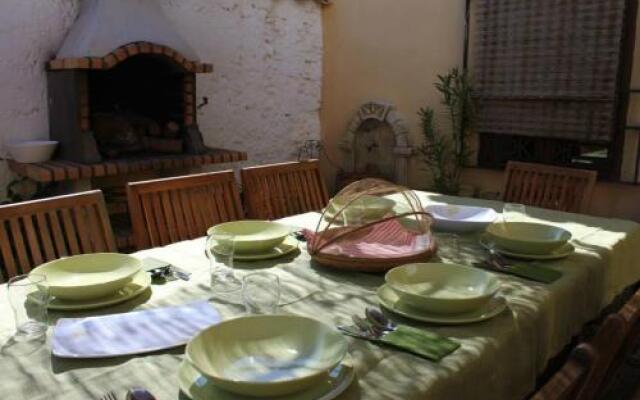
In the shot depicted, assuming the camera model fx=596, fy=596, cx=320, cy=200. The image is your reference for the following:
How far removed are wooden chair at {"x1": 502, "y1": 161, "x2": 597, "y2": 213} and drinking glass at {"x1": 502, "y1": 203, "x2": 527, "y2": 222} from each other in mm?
497

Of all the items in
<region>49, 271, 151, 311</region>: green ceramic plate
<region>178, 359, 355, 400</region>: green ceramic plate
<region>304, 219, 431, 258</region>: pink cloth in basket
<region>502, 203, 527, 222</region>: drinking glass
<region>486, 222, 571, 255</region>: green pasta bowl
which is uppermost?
<region>502, 203, 527, 222</region>: drinking glass

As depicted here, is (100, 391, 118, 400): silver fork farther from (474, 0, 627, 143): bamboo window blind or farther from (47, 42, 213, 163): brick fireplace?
(474, 0, 627, 143): bamboo window blind

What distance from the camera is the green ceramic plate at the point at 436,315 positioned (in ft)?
4.46

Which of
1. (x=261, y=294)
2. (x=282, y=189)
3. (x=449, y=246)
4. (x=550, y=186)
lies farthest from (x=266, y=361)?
(x=550, y=186)

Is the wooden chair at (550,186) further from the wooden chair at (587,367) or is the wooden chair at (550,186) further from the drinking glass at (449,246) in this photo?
the wooden chair at (587,367)

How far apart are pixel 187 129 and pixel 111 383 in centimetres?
317

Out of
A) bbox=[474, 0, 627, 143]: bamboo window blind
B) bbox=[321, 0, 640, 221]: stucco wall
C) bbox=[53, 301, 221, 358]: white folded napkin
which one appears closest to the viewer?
bbox=[53, 301, 221, 358]: white folded napkin

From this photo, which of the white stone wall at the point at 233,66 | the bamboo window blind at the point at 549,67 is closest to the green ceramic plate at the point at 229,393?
the white stone wall at the point at 233,66

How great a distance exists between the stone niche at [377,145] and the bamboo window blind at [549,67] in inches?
31.0

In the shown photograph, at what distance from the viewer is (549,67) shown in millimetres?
4352

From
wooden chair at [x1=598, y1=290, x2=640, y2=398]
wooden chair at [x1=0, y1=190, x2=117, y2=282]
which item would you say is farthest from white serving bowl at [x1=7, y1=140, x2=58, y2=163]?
wooden chair at [x1=598, y1=290, x2=640, y2=398]

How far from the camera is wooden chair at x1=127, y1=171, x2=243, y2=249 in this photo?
2139mm

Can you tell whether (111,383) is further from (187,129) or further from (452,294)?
(187,129)

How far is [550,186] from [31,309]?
7.39 feet
